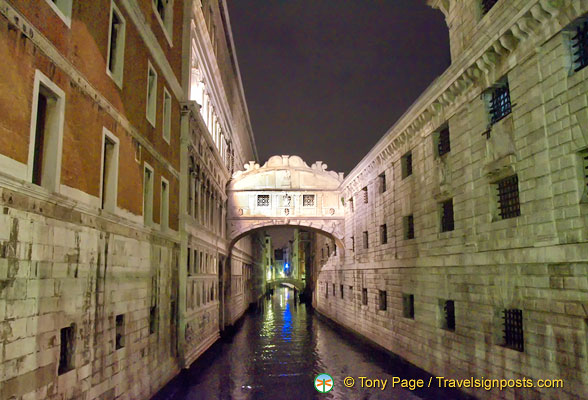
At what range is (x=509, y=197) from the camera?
33.9ft

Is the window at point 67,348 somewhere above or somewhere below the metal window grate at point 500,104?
below

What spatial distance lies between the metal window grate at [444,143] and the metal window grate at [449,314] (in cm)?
481

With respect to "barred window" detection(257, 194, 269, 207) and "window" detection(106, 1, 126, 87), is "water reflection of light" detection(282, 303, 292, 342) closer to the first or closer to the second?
"barred window" detection(257, 194, 269, 207)

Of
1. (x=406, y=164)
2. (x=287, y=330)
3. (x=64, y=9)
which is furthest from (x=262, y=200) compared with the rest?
(x=64, y=9)

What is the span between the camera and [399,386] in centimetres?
1298

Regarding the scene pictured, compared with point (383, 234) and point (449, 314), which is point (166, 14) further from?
point (449, 314)

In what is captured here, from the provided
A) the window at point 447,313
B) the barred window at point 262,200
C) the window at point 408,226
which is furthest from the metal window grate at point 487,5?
the barred window at point 262,200

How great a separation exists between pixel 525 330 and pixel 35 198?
955 cm

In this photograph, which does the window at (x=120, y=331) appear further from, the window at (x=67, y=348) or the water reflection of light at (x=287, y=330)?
the water reflection of light at (x=287, y=330)

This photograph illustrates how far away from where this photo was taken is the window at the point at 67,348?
7184 millimetres

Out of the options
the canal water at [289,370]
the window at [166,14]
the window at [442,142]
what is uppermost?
the window at [166,14]

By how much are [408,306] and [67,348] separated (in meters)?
12.6

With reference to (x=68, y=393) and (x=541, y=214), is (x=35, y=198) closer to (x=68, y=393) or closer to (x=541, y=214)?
(x=68, y=393)

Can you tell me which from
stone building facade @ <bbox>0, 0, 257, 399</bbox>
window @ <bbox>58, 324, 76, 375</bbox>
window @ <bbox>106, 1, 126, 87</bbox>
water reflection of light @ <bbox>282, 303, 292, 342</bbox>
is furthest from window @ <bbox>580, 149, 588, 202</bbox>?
water reflection of light @ <bbox>282, 303, 292, 342</bbox>
